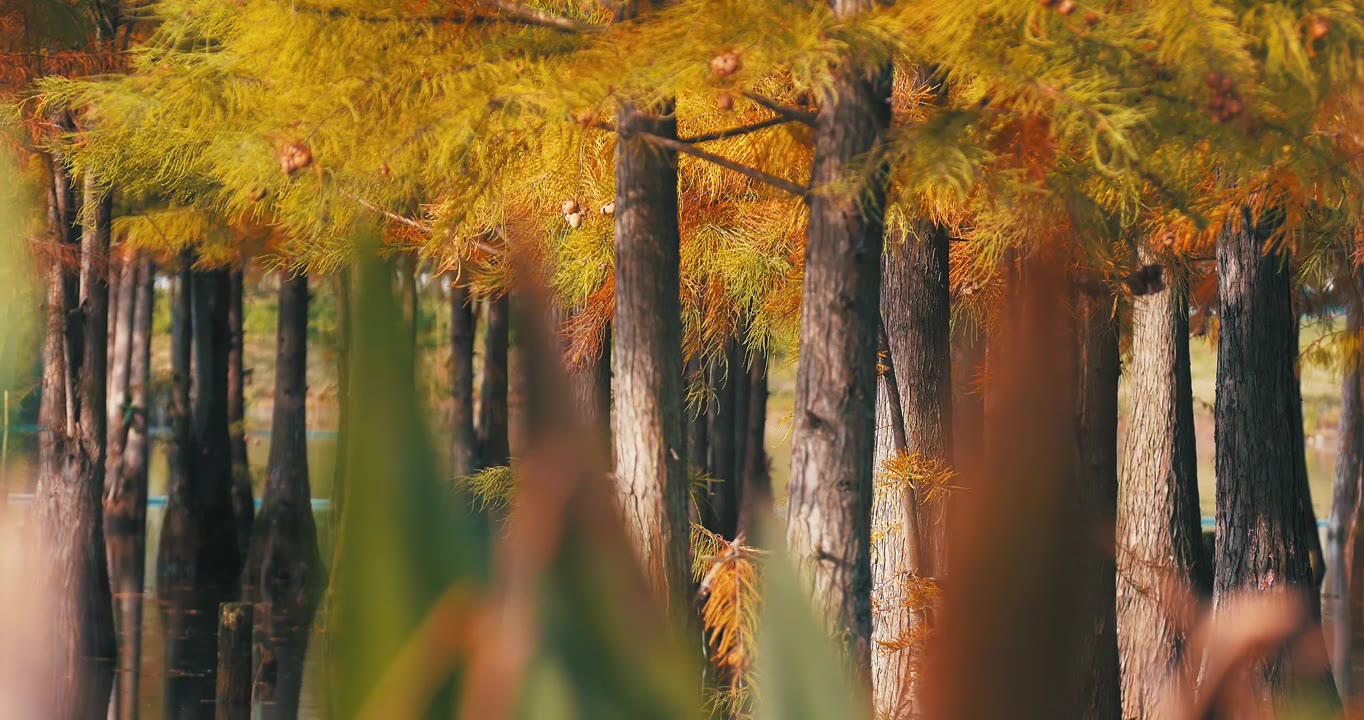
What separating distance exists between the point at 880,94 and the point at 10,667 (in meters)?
5.53

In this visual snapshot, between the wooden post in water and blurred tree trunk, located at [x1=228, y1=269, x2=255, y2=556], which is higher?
blurred tree trunk, located at [x1=228, y1=269, x2=255, y2=556]

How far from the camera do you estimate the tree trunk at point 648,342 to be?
7555 mm

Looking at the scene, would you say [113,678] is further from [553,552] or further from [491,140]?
[553,552]

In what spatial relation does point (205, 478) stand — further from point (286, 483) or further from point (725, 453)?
point (725, 453)

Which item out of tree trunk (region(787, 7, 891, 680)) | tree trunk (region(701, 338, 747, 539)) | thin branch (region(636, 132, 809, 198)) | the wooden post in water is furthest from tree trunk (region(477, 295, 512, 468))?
tree trunk (region(787, 7, 891, 680))

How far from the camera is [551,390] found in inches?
22.7

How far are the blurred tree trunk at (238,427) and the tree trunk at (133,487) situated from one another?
120cm

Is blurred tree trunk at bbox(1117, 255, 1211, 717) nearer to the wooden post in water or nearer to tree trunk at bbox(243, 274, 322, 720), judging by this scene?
the wooden post in water

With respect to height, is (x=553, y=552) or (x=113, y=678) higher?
(x=553, y=552)

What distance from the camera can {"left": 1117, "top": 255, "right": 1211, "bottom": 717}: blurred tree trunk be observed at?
34.7ft

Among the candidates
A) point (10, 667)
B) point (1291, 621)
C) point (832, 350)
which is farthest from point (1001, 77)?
point (1291, 621)

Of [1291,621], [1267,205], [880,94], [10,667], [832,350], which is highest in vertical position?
[880,94]

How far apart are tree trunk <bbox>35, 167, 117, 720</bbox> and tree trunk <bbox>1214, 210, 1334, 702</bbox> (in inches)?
325

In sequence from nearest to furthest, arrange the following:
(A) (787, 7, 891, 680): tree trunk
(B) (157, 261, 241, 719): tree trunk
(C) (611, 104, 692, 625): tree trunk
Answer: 1. (A) (787, 7, 891, 680): tree trunk
2. (C) (611, 104, 692, 625): tree trunk
3. (B) (157, 261, 241, 719): tree trunk
